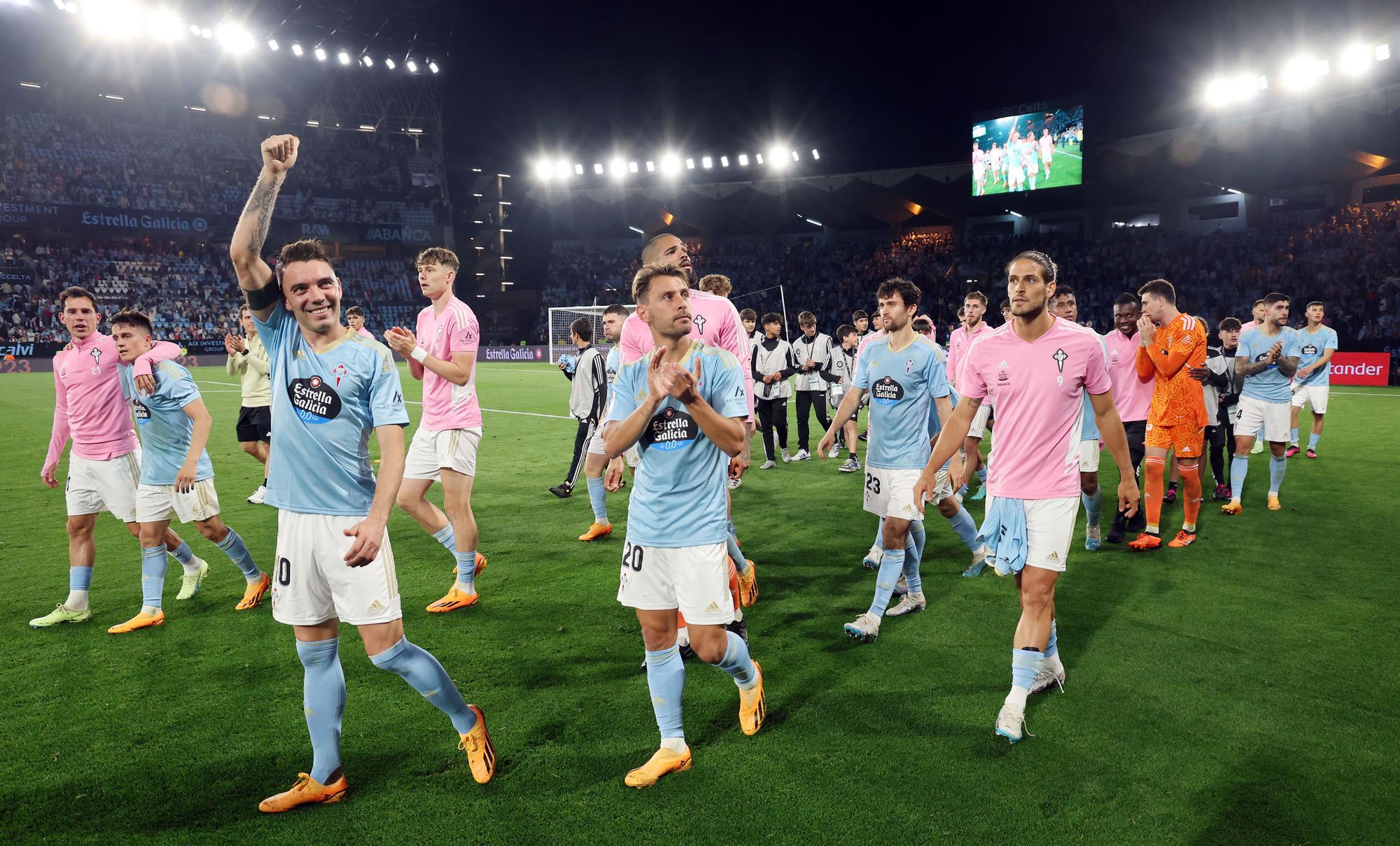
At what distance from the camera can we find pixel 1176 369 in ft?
22.8

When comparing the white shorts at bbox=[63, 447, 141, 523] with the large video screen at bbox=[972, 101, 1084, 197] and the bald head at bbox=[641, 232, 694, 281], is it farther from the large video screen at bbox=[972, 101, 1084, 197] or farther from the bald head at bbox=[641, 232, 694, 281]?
the large video screen at bbox=[972, 101, 1084, 197]

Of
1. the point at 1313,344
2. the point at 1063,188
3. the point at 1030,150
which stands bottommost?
the point at 1313,344

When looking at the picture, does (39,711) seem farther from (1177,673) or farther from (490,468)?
(490,468)

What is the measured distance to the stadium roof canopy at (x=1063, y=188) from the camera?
2709 cm

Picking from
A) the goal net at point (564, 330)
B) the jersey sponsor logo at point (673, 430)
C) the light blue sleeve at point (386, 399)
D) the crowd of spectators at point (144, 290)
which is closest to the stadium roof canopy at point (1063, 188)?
the goal net at point (564, 330)

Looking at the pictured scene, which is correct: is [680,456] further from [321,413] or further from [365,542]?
[321,413]

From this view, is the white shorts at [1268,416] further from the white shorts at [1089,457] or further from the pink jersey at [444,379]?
the pink jersey at [444,379]

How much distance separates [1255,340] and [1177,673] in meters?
6.31

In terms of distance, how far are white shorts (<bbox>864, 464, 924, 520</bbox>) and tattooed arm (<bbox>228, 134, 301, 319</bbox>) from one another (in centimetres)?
381

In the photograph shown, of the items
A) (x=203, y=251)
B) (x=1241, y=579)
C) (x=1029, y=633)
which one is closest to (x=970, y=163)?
(x=1241, y=579)

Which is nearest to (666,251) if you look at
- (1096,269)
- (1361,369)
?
(1361,369)

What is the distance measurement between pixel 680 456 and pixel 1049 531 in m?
1.95

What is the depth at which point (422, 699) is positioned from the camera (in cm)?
439

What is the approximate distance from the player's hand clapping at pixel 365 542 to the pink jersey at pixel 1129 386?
744 centimetres
